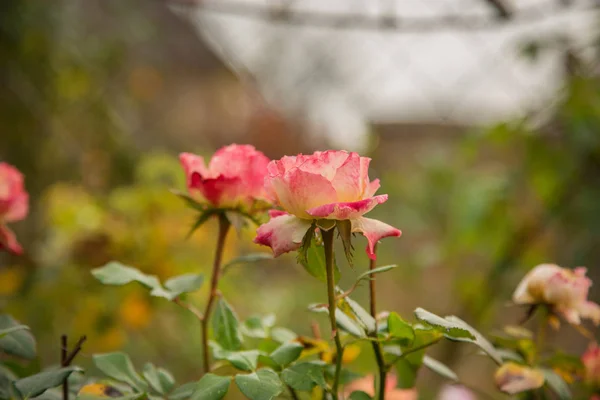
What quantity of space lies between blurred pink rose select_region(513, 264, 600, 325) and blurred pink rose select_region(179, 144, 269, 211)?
156 millimetres

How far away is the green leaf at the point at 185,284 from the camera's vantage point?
28cm

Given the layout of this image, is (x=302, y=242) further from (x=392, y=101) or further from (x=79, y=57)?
(x=392, y=101)

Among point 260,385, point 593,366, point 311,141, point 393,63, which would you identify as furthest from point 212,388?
point 311,141

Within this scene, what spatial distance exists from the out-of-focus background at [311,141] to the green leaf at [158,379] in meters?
0.09

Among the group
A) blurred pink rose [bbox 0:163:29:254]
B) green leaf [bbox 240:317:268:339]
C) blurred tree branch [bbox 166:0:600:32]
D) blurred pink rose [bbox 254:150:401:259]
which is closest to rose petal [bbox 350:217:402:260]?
blurred pink rose [bbox 254:150:401:259]

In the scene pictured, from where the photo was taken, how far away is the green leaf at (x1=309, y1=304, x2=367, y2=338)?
0.25 metres

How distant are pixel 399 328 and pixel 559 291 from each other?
0.11 metres

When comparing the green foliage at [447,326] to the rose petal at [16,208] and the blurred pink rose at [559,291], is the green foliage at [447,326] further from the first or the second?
the rose petal at [16,208]

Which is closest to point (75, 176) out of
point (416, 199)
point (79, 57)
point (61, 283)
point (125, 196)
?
point (79, 57)

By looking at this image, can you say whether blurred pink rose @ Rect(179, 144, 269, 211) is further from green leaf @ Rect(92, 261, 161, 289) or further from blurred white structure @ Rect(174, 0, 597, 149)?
blurred white structure @ Rect(174, 0, 597, 149)

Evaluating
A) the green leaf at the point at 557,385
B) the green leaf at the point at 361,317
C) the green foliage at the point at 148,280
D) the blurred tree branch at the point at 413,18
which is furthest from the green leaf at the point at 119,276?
the blurred tree branch at the point at 413,18

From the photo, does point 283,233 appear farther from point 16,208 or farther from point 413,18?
point 413,18

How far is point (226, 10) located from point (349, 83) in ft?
3.59

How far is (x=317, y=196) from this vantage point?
23cm
